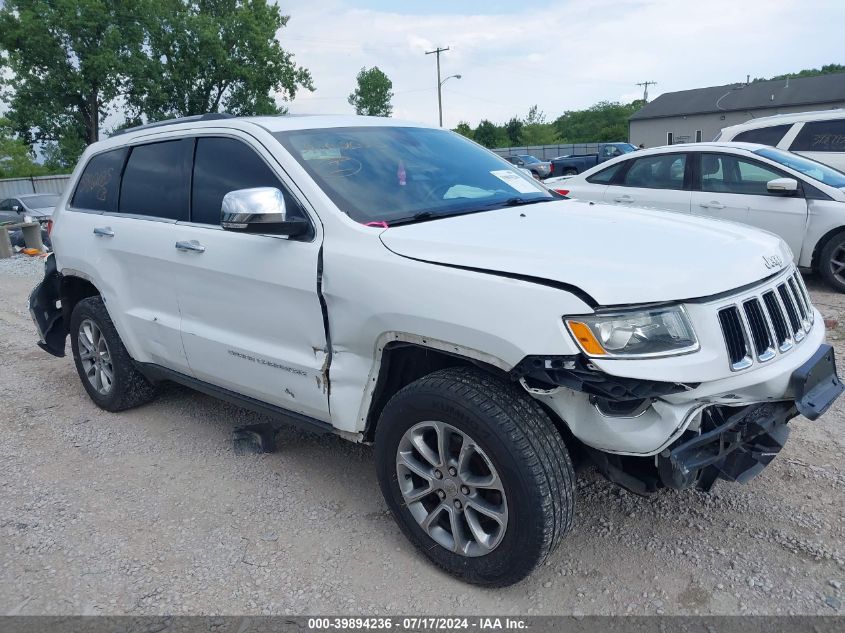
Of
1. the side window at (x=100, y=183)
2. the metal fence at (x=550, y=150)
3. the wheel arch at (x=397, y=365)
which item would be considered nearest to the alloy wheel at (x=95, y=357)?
the side window at (x=100, y=183)

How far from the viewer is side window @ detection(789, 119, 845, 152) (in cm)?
895

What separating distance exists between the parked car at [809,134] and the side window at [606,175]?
2684 millimetres

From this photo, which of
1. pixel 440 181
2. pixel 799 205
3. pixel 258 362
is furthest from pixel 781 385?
pixel 799 205

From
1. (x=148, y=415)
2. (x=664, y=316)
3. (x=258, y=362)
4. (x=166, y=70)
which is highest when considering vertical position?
(x=166, y=70)

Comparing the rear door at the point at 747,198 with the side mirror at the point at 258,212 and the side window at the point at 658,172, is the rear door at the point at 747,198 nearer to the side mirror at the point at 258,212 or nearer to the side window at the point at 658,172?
the side window at the point at 658,172

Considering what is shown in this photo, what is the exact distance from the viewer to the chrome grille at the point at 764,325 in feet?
7.96

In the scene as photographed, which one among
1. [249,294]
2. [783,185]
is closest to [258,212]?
[249,294]

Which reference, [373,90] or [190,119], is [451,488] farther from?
[373,90]

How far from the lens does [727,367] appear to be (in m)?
2.36

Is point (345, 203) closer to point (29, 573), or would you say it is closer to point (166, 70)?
point (29, 573)

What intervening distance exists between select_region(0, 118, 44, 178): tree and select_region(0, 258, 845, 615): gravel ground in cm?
4174

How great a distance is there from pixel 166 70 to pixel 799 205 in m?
37.9

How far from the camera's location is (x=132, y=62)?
36.1m

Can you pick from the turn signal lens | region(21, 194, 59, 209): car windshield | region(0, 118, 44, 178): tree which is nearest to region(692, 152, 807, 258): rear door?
the turn signal lens
